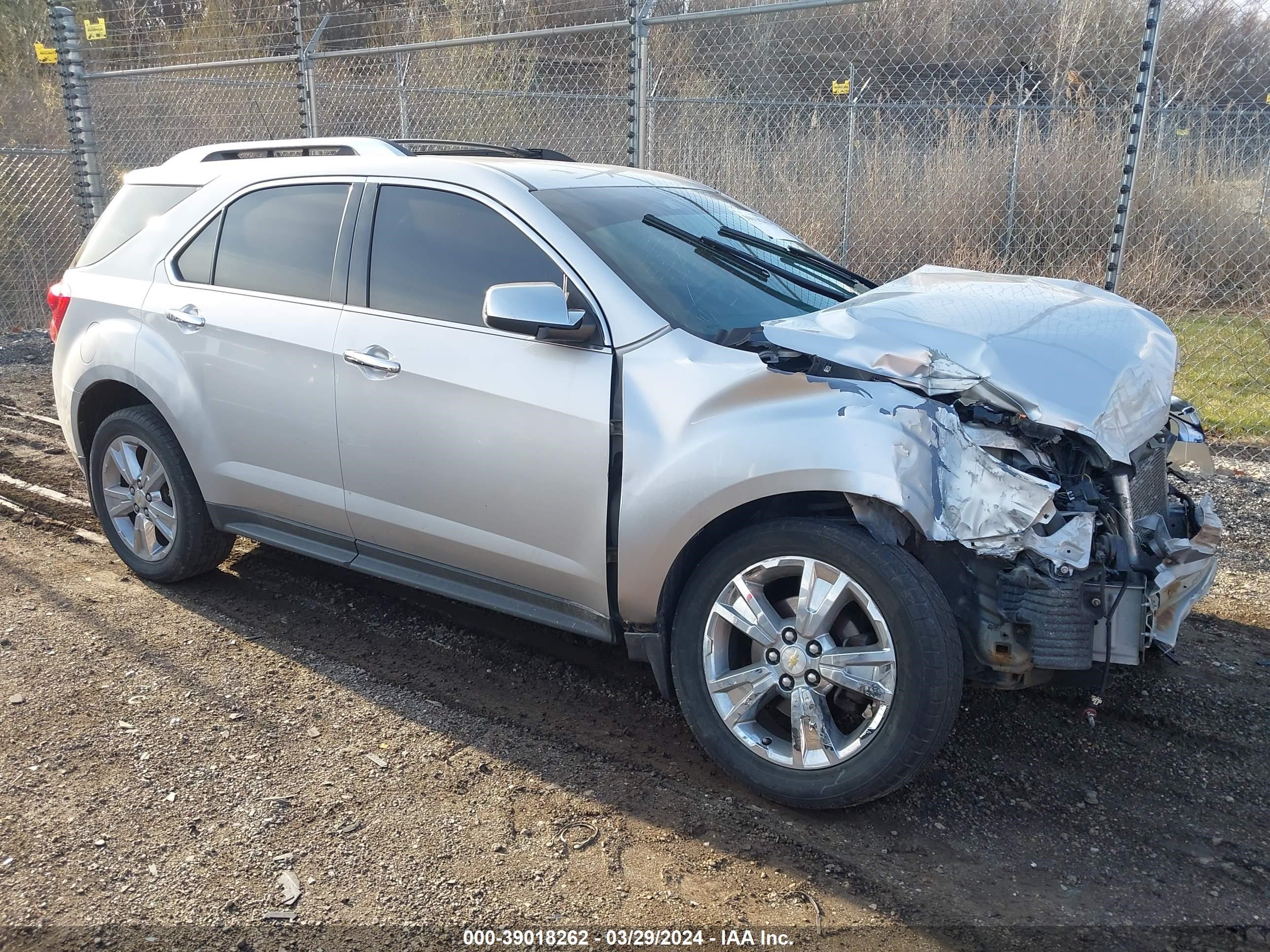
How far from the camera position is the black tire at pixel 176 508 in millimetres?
4500

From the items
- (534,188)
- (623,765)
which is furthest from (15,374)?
(623,765)

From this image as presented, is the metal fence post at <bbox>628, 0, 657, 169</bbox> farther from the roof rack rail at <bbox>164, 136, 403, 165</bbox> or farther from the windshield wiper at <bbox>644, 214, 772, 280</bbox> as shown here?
the windshield wiper at <bbox>644, 214, 772, 280</bbox>

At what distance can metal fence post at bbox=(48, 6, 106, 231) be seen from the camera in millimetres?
10664

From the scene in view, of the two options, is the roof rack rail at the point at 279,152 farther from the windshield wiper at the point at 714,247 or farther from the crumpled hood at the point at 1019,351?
the crumpled hood at the point at 1019,351

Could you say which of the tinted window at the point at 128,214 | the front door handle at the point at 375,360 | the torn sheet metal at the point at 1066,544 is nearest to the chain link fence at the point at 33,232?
the tinted window at the point at 128,214

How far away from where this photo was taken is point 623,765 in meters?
3.35

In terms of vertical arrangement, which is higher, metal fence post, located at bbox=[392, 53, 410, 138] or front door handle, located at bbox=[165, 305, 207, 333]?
metal fence post, located at bbox=[392, 53, 410, 138]

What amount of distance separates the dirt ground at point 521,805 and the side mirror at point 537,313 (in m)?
1.37

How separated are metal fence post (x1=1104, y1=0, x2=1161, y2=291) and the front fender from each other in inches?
123

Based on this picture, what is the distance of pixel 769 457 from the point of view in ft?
9.90

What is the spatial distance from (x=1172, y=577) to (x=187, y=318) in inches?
150

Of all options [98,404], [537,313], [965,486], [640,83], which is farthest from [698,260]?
[640,83]

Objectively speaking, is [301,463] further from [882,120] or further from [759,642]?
[882,120]

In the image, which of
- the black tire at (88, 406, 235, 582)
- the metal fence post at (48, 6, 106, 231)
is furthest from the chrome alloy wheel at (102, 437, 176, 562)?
the metal fence post at (48, 6, 106, 231)
